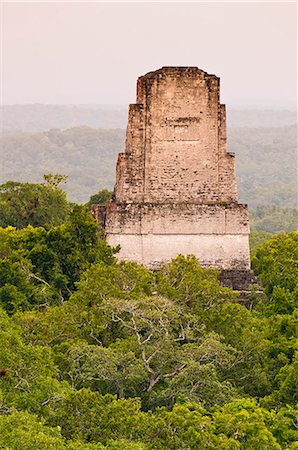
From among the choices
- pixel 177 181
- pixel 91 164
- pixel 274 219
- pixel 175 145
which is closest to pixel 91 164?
pixel 91 164

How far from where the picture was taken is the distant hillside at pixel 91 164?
516 ft

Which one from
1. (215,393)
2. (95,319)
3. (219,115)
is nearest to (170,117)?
(219,115)

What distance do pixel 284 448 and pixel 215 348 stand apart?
3163 millimetres

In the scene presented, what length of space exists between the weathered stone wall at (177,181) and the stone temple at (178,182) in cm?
2

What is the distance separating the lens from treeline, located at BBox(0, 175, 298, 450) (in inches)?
696

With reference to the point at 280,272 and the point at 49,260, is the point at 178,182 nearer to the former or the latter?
the point at 280,272

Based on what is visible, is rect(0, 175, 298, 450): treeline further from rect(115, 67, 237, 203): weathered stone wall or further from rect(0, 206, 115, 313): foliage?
rect(115, 67, 237, 203): weathered stone wall

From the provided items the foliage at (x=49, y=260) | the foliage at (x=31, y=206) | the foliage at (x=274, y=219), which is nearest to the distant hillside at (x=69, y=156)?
the foliage at (x=274, y=219)

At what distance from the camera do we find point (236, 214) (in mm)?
28922

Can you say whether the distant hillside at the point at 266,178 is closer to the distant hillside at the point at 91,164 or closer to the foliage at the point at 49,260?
the distant hillside at the point at 91,164

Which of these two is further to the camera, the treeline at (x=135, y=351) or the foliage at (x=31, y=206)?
the foliage at (x=31, y=206)

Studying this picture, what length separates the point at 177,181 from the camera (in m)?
29.1

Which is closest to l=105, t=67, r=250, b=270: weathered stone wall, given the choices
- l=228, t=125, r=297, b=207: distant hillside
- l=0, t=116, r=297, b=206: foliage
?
l=228, t=125, r=297, b=207: distant hillside

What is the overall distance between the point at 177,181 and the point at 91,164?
150366 millimetres
